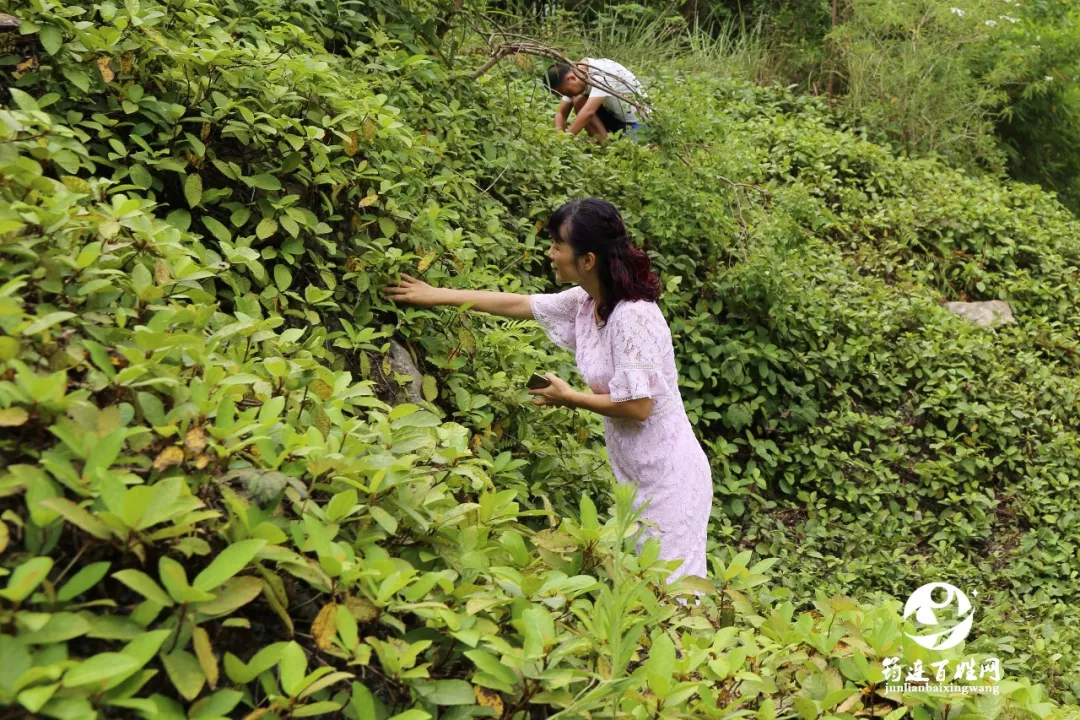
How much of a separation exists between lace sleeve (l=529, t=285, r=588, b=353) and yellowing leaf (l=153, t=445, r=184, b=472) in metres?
1.91

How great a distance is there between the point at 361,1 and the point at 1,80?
7.64 feet

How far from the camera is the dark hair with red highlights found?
115 inches

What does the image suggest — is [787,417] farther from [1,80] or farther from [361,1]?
[1,80]

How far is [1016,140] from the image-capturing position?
9406mm

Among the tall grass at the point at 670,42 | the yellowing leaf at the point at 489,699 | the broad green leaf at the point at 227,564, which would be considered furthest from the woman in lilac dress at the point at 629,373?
the tall grass at the point at 670,42

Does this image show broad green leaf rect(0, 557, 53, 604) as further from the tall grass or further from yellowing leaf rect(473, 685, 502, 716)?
the tall grass

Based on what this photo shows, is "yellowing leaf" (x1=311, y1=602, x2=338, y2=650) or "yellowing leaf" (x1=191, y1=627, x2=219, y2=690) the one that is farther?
"yellowing leaf" (x1=311, y1=602, x2=338, y2=650)

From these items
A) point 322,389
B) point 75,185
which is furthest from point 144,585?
point 75,185

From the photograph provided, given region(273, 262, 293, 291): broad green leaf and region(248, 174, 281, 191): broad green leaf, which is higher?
region(248, 174, 281, 191): broad green leaf

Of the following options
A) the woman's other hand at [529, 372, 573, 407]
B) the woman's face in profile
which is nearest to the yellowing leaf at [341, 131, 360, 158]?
the woman's face in profile

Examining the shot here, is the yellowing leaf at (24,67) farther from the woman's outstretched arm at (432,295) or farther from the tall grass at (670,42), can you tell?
the tall grass at (670,42)

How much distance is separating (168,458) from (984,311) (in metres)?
6.30

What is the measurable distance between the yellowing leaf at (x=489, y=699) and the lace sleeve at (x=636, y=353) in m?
1.56

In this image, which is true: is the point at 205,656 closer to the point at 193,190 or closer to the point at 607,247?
the point at 193,190
